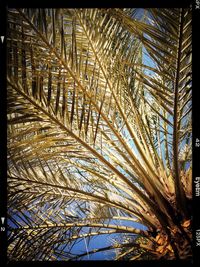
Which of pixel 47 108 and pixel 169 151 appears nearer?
pixel 47 108

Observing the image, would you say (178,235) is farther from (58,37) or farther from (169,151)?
(58,37)

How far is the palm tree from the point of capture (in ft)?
7.68

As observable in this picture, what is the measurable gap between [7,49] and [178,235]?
1.92 meters

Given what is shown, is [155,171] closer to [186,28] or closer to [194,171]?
[194,171]

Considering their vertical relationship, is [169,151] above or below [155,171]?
above

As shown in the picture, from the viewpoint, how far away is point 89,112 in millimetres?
2457

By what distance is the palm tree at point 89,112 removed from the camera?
2.34 m

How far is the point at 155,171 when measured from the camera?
3.29 m

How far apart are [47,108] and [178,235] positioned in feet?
4.77

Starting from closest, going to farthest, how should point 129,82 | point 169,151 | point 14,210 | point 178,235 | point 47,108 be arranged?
point 47,108
point 178,235
point 14,210
point 129,82
point 169,151
